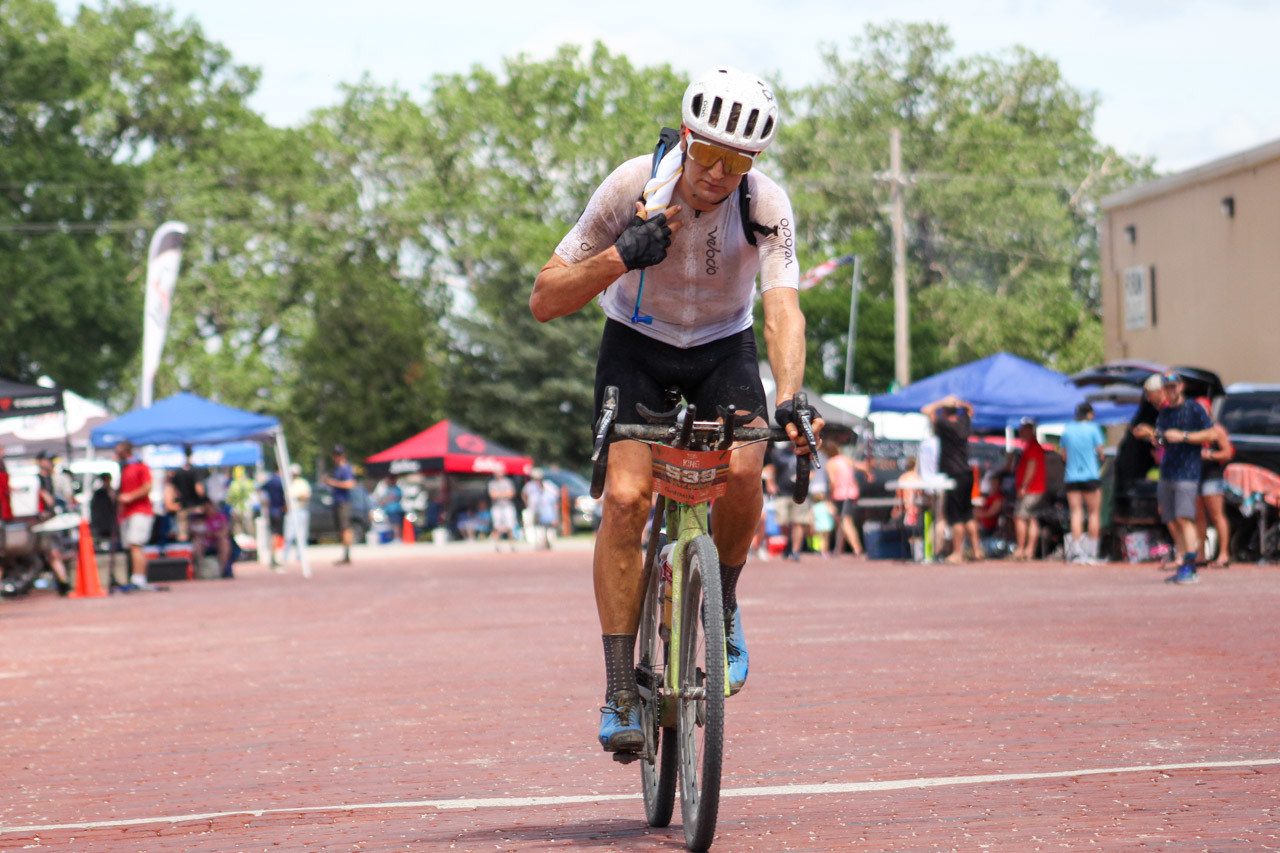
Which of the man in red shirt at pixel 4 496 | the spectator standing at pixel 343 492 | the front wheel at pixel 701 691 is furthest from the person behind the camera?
the spectator standing at pixel 343 492

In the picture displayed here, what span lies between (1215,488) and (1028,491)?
208 inches

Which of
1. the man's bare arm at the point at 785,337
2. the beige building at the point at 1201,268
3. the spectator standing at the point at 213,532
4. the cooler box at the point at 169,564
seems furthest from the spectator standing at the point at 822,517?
the man's bare arm at the point at 785,337

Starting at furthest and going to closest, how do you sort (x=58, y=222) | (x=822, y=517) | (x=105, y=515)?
(x=58, y=222) < (x=822, y=517) < (x=105, y=515)

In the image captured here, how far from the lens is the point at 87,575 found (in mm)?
21859

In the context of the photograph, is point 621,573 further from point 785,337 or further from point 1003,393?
point 1003,393

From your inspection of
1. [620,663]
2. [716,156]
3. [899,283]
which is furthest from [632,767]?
[899,283]

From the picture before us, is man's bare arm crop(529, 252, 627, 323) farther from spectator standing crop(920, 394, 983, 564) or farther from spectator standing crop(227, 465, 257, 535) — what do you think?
spectator standing crop(227, 465, 257, 535)

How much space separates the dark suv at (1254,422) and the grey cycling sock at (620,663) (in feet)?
50.5

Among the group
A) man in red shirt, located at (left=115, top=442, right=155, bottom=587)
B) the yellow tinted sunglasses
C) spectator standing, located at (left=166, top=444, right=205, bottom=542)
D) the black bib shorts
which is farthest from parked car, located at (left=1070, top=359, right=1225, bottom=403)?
the yellow tinted sunglasses

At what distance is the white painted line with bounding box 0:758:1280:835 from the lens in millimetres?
5512

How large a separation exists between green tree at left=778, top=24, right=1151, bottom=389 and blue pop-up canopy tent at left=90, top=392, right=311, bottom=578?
3999 cm

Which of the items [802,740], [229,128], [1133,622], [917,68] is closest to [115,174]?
[229,128]

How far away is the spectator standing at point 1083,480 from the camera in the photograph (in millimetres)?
20594

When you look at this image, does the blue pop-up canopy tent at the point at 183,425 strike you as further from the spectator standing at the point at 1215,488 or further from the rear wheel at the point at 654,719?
the rear wheel at the point at 654,719
